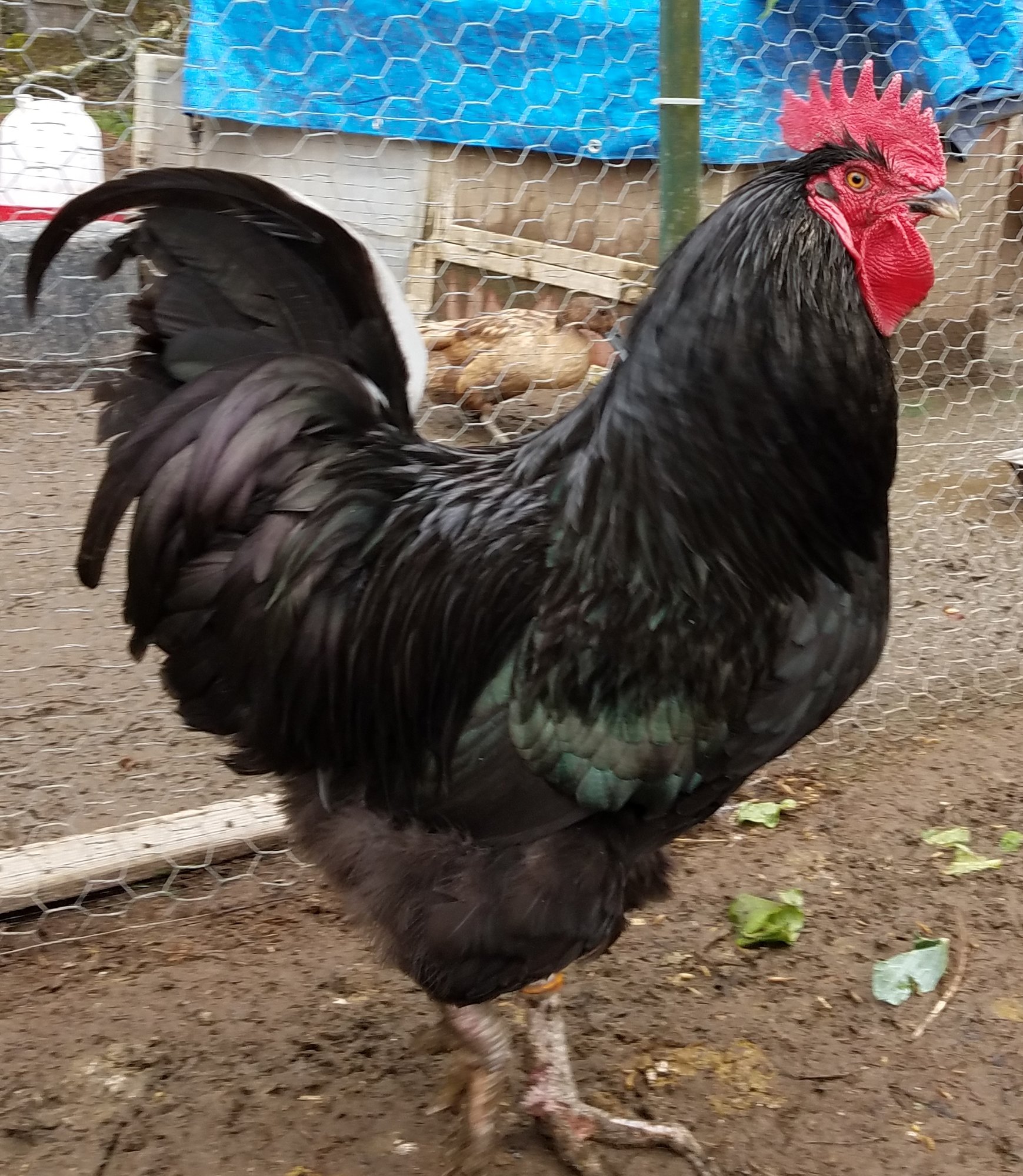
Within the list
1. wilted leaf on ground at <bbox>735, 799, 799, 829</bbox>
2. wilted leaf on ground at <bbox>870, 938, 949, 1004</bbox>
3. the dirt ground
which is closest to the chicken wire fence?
the dirt ground

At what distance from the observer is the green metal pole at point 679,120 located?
85.4 inches

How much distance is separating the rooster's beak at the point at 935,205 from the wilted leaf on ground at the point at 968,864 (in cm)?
169

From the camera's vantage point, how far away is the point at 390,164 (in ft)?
11.3

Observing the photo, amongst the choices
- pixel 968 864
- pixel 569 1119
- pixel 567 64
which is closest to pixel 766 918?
pixel 968 864

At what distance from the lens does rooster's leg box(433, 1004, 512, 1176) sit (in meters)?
1.78

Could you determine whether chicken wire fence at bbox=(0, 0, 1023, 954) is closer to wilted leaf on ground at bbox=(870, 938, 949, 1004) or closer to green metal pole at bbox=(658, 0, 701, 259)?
green metal pole at bbox=(658, 0, 701, 259)

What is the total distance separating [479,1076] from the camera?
1.79 m

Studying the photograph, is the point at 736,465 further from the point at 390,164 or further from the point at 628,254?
the point at 628,254

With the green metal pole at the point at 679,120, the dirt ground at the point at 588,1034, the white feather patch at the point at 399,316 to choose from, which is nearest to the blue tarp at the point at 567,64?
the green metal pole at the point at 679,120

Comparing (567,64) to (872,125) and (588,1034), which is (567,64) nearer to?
(872,125)

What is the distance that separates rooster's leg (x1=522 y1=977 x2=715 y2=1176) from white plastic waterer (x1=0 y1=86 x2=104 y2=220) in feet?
7.73

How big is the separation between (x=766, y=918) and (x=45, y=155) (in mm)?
3666

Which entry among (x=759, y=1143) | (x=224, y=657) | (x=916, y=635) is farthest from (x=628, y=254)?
(x=759, y=1143)

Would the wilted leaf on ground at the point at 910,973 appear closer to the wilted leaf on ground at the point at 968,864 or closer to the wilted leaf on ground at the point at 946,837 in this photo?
the wilted leaf on ground at the point at 968,864
